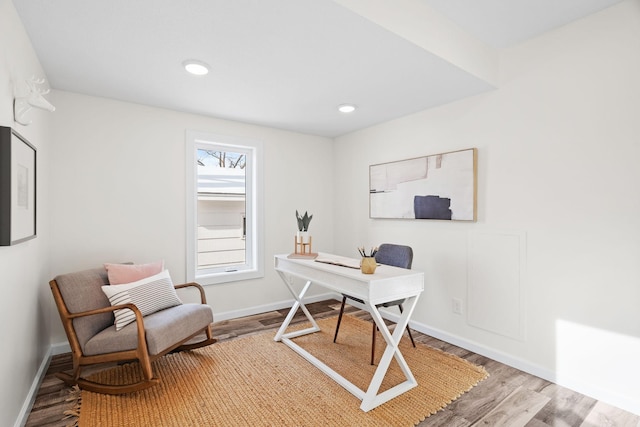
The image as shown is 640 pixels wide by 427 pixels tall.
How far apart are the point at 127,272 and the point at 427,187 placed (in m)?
2.69

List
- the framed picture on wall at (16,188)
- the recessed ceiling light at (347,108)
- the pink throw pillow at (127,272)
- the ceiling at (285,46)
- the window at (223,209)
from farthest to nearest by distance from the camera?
the window at (223,209), the recessed ceiling light at (347,108), the pink throw pillow at (127,272), the ceiling at (285,46), the framed picture on wall at (16,188)

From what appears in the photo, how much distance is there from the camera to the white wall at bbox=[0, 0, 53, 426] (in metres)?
1.52

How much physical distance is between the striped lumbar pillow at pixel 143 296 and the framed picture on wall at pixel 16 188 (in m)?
0.64

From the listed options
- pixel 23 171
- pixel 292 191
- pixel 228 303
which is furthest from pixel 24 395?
pixel 292 191

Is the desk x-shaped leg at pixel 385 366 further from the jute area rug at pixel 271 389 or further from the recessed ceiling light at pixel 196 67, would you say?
the recessed ceiling light at pixel 196 67

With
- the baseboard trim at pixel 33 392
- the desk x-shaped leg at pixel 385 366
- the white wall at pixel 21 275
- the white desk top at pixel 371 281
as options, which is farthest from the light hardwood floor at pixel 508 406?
the white desk top at pixel 371 281

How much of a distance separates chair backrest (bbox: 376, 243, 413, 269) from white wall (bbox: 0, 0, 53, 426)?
253cm

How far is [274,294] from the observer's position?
386 cm

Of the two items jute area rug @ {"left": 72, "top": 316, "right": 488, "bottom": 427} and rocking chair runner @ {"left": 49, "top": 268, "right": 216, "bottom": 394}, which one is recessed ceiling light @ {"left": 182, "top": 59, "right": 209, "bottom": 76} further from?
jute area rug @ {"left": 72, "top": 316, "right": 488, "bottom": 427}

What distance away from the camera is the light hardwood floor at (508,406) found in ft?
6.00

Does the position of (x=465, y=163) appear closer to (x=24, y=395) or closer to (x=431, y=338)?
(x=431, y=338)

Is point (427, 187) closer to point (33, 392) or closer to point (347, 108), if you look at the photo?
point (347, 108)

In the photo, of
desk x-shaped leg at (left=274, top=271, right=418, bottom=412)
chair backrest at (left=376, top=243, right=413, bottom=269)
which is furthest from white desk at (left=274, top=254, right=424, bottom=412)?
chair backrest at (left=376, top=243, right=413, bottom=269)

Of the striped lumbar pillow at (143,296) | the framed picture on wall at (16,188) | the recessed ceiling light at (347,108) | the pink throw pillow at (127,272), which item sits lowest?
the striped lumbar pillow at (143,296)
